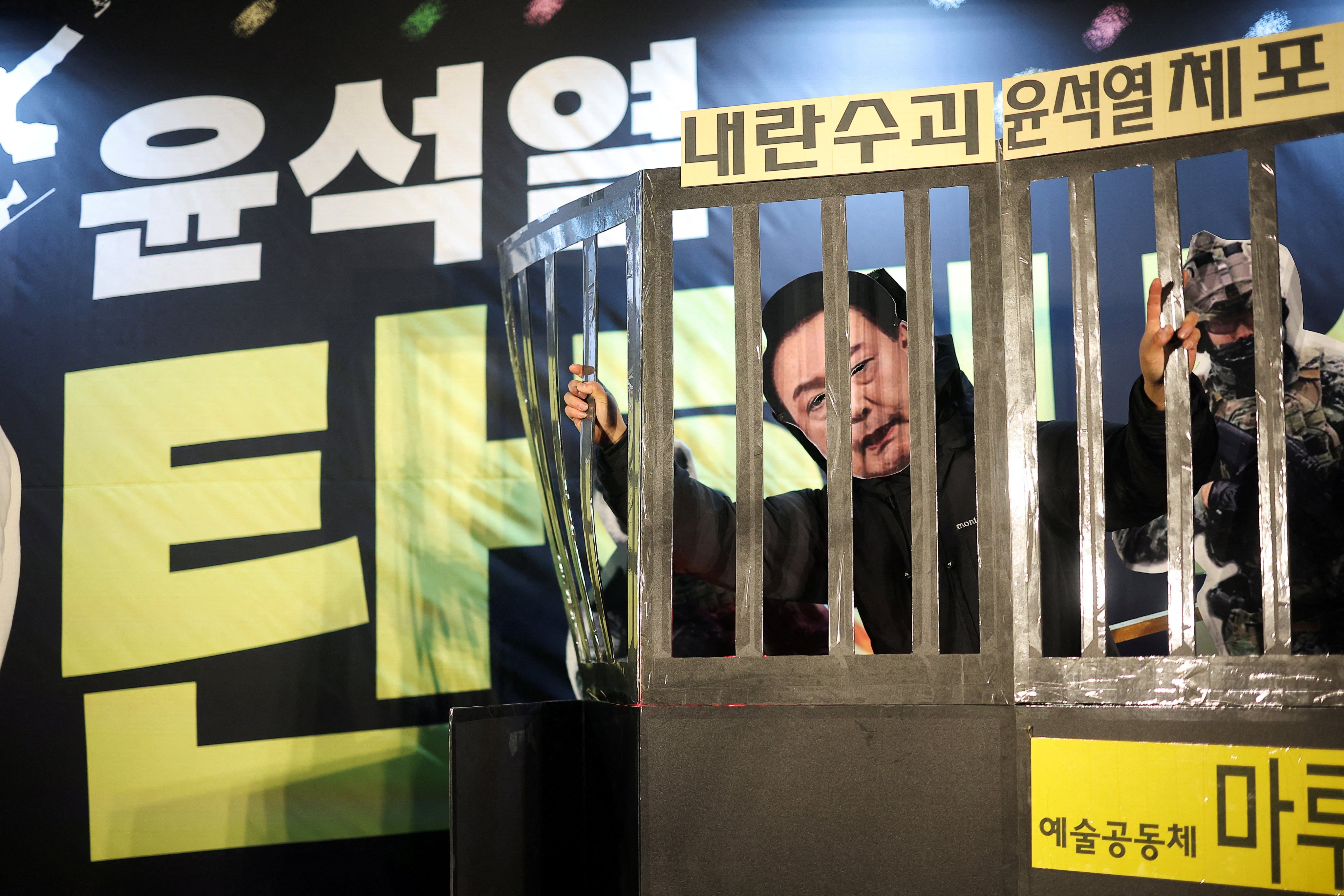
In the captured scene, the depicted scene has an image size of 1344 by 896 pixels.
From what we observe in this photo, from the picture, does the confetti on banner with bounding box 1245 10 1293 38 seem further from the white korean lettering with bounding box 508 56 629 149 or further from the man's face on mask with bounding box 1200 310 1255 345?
the white korean lettering with bounding box 508 56 629 149

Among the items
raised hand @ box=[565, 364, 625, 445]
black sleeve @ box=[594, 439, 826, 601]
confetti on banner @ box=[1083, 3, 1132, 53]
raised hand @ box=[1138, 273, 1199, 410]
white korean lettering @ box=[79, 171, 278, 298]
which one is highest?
confetti on banner @ box=[1083, 3, 1132, 53]

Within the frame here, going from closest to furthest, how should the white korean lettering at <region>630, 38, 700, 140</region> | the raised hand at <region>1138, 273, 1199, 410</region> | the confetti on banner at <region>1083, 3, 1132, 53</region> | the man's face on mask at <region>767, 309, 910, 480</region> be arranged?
the raised hand at <region>1138, 273, 1199, 410</region>, the man's face on mask at <region>767, 309, 910, 480</region>, the confetti on banner at <region>1083, 3, 1132, 53</region>, the white korean lettering at <region>630, 38, 700, 140</region>

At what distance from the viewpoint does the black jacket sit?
1430mm

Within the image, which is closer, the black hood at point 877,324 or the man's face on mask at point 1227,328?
the black hood at point 877,324

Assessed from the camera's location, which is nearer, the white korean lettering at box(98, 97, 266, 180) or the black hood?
the black hood

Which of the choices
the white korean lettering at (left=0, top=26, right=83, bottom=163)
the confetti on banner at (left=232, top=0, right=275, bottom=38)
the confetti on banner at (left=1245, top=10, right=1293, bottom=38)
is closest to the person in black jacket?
the confetti on banner at (left=1245, top=10, right=1293, bottom=38)

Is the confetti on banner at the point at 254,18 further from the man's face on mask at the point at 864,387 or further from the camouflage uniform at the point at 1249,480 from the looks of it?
the camouflage uniform at the point at 1249,480

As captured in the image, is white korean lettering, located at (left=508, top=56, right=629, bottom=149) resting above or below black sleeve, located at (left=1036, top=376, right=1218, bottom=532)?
above

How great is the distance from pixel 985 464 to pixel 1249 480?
111 centimetres

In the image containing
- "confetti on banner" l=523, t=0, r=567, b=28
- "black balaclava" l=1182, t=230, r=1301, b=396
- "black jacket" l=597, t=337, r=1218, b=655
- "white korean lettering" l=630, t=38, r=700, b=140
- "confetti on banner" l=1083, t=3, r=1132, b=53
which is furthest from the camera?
"confetti on banner" l=523, t=0, r=567, b=28

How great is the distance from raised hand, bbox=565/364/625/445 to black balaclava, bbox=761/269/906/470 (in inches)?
10.1

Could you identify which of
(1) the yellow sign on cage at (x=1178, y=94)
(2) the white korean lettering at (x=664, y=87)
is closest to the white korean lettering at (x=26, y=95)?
(2) the white korean lettering at (x=664, y=87)

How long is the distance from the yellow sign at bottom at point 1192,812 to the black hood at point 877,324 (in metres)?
0.60

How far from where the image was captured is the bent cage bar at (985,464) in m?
1.18
